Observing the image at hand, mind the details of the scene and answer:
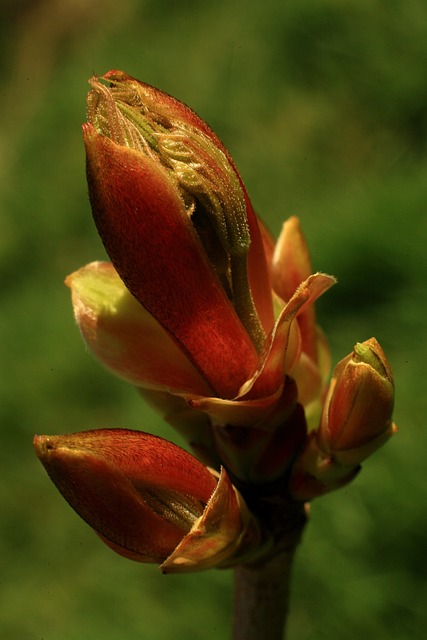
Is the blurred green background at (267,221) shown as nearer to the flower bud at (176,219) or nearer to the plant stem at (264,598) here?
the plant stem at (264,598)

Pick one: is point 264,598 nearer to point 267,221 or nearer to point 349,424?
point 349,424

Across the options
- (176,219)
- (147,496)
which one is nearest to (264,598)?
(147,496)

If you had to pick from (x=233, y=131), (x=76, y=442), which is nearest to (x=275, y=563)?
(x=76, y=442)

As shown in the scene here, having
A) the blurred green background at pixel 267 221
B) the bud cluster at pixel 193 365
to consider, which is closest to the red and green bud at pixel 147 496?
the bud cluster at pixel 193 365

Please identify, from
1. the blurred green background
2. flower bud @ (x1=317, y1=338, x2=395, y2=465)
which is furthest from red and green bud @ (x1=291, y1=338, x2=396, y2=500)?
the blurred green background

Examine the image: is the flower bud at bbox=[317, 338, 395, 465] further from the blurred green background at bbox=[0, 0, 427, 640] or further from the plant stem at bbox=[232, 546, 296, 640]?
the blurred green background at bbox=[0, 0, 427, 640]

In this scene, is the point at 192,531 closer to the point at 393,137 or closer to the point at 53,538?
the point at 53,538
